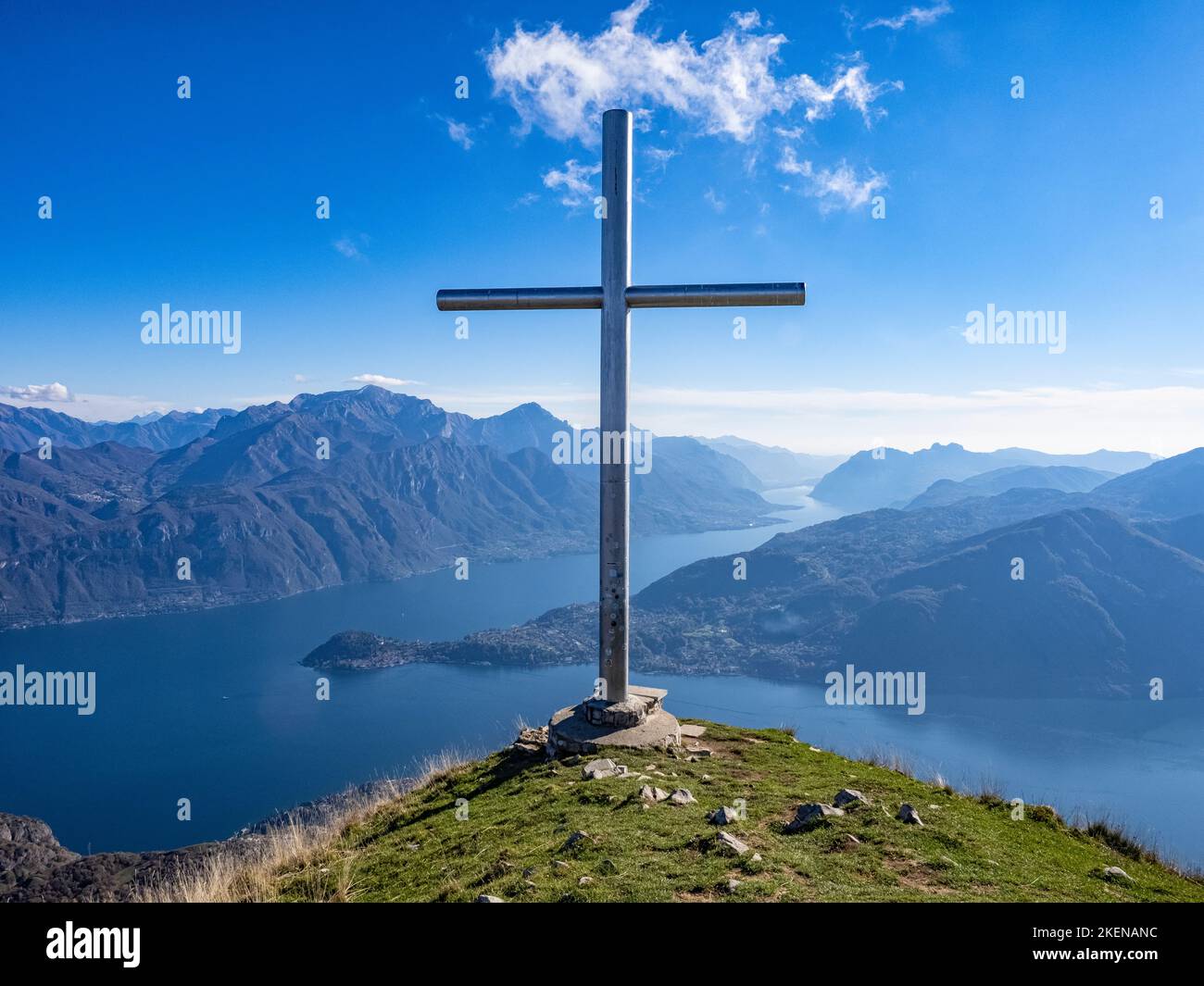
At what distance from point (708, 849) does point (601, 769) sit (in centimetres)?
282

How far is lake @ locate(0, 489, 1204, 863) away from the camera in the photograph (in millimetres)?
95188

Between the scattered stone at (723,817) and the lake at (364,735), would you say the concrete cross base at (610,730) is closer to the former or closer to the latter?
the scattered stone at (723,817)

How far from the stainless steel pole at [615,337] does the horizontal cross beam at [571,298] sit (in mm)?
236

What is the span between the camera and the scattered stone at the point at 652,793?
7.24 metres

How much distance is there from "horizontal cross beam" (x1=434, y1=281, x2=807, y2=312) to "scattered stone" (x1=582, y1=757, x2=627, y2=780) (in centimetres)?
633

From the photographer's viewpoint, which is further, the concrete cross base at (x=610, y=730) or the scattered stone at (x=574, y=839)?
the concrete cross base at (x=610, y=730)

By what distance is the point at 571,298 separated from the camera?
9695mm

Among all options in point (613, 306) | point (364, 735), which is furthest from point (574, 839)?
point (364, 735)

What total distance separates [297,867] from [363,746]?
119004 millimetres

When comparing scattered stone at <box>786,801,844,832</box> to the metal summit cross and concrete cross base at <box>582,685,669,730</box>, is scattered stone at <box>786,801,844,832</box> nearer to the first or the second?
concrete cross base at <box>582,685,669,730</box>

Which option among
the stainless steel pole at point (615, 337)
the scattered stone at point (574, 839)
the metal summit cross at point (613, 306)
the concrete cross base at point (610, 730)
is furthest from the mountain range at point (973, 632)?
the scattered stone at point (574, 839)

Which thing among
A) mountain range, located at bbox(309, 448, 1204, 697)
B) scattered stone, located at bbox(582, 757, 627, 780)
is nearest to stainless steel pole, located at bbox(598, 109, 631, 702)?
scattered stone, located at bbox(582, 757, 627, 780)
